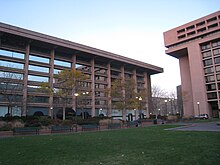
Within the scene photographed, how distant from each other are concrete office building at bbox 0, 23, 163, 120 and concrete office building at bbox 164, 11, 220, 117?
70.3ft

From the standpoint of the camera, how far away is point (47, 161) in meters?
7.52

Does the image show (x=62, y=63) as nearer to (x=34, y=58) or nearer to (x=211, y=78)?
(x=34, y=58)

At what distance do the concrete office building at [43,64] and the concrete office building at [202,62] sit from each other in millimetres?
21424

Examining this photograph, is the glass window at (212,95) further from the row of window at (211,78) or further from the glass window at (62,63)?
the glass window at (62,63)

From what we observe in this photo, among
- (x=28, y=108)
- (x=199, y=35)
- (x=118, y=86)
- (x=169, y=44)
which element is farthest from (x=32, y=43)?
(x=199, y=35)

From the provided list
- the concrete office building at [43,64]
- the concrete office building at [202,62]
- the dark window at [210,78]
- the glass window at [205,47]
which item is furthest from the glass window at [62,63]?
the glass window at [205,47]

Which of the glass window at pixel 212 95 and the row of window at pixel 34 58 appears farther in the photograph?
the glass window at pixel 212 95

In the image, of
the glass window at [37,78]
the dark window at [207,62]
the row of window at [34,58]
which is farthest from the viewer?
the dark window at [207,62]

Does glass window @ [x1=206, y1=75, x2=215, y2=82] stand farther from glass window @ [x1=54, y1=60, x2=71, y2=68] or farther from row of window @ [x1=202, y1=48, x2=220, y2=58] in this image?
glass window @ [x1=54, y1=60, x2=71, y2=68]

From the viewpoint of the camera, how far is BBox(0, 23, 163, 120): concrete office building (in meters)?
48.6

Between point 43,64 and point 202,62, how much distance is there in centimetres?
5152

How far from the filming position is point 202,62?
6950 cm

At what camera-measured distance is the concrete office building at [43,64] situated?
48.6 meters

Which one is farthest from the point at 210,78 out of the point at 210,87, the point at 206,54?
the point at 206,54
